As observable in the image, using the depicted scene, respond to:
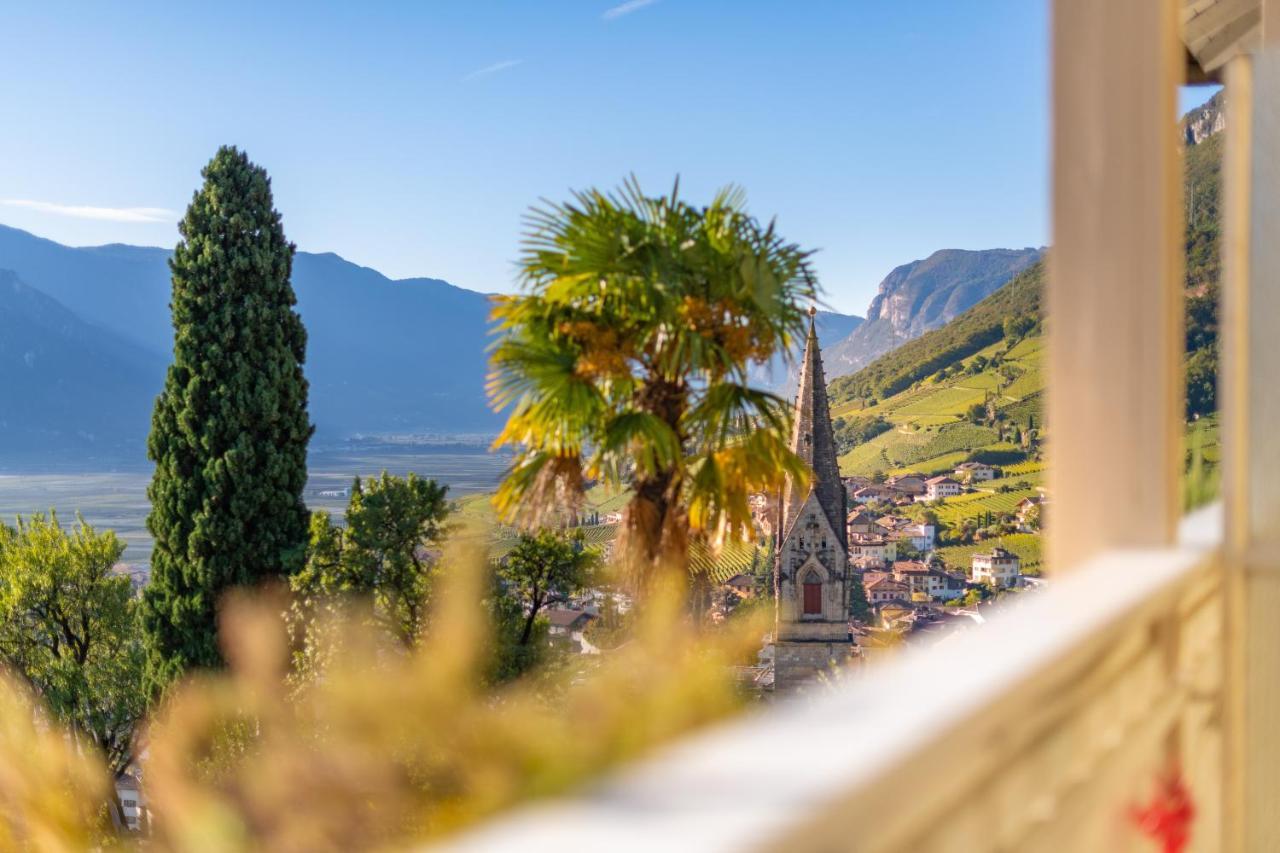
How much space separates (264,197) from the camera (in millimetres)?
11617

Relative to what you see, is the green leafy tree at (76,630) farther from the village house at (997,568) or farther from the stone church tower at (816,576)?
the village house at (997,568)

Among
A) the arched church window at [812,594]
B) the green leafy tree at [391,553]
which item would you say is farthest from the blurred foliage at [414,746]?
the arched church window at [812,594]

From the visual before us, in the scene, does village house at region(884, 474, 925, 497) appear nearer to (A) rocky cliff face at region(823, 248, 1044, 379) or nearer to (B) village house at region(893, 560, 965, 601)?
(B) village house at region(893, 560, 965, 601)

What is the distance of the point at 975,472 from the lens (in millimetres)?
16891

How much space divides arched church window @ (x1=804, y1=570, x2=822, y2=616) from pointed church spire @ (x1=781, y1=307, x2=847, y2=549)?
55 centimetres

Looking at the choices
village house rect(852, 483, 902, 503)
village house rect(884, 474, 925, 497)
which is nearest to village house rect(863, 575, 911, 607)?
village house rect(852, 483, 902, 503)

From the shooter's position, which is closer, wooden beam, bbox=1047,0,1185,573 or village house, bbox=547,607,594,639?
wooden beam, bbox=1047,0,1185,573

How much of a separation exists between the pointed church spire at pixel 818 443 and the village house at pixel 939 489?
3.44m

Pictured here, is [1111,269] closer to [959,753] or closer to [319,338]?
[959,753]

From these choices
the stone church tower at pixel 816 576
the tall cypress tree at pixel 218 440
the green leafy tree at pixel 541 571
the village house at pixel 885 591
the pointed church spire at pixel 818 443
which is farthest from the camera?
the village house at pixel 885 591

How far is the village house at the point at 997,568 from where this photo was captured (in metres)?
13.1

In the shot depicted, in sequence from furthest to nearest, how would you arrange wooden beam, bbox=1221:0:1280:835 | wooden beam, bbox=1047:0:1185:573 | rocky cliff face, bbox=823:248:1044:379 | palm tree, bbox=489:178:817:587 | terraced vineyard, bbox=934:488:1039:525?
rocky cliff face, bbox=823:248:1044:379 < terraced vineyard, bbox=934:488:1039:525 < palm tree, bbox=489:178:817:587 < wooden beam, bbox=1221:0:1280:835 < wooden beam, bbox=1047:0:1185:573

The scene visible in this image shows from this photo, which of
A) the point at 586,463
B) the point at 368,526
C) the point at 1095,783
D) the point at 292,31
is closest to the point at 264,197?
the point at 368,526

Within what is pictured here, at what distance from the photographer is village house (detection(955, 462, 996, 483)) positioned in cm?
1672
